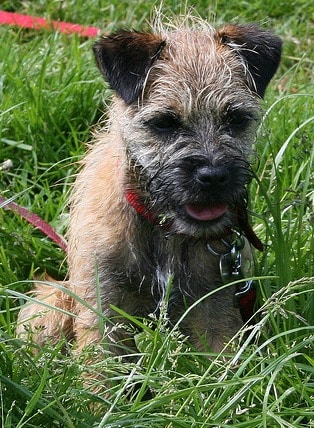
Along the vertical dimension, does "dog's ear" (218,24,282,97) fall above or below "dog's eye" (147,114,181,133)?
above

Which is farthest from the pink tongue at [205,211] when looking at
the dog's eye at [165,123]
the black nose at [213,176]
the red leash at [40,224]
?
the red leash at [40,224]

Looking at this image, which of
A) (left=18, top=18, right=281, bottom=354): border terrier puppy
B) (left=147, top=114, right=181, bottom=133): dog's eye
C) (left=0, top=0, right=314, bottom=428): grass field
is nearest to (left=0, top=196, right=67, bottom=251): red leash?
(left=0, top=0, right=314, bottom=428): grass field

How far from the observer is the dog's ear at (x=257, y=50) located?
4.14 meters

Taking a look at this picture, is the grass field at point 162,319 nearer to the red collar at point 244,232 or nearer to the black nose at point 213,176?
the red collar at point 244,232

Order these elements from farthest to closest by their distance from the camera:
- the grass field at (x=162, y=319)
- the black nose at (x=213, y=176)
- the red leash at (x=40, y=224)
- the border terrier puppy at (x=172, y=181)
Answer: the red leash at (x=40, y=224), the border terrier puppy at (x=172, y=181), the black nose at (x=213, y=176), the grass field at (x=162, y=319)

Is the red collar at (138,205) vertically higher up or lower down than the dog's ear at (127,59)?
lower down

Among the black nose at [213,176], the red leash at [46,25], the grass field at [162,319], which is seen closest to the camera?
the grass field at [162,319]

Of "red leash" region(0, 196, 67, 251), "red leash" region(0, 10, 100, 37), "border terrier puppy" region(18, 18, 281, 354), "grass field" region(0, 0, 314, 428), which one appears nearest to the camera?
"grass field" region(0, 0, 314, 428)

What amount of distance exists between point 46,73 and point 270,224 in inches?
80.8

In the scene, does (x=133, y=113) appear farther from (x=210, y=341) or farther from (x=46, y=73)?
(x=46, y=73)

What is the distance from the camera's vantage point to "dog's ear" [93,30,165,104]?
3.99 meters

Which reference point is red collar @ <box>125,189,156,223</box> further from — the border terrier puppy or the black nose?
the black nose

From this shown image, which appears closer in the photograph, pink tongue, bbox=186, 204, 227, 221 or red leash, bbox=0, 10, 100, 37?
pink tongue, bbox=186, 204, 227, 221

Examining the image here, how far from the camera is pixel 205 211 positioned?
394cm
